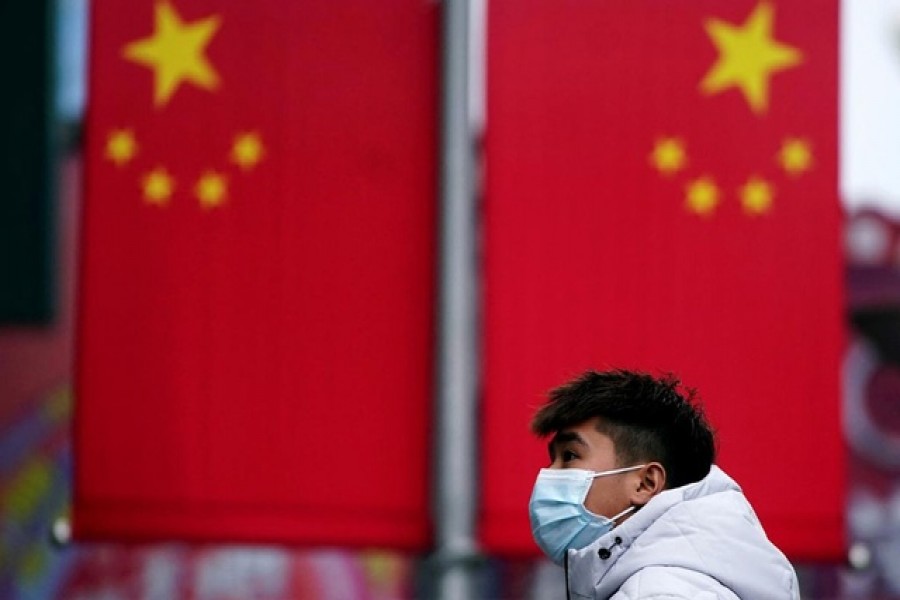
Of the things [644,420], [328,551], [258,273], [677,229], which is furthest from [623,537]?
[328,551]

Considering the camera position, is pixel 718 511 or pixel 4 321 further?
pixel 4 321

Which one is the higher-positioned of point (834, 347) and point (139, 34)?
point (139, 34)

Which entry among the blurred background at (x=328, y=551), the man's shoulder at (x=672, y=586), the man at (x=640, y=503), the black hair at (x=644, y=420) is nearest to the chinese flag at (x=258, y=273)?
the blurred background at (x=328, y=551)

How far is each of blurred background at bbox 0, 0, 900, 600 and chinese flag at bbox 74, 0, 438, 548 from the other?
0.61 m

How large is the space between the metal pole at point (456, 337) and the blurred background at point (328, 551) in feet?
2.45

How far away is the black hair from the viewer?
2.45 meters

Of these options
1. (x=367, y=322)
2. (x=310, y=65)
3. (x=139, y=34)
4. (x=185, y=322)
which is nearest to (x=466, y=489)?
(x=367, y=322)

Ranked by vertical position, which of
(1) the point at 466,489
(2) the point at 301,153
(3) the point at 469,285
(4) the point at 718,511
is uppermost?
(2) the point at 301,153

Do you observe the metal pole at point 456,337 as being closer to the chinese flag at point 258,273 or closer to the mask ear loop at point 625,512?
the chinese flag at point 258,273

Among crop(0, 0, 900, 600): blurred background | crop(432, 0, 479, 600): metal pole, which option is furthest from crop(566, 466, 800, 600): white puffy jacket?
crop(0, 0, 900, 600): blurred background

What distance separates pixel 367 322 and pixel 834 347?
128cm

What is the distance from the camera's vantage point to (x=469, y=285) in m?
4.47

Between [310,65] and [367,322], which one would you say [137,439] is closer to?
[367,322]

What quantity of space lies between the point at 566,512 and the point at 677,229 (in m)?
2.10
